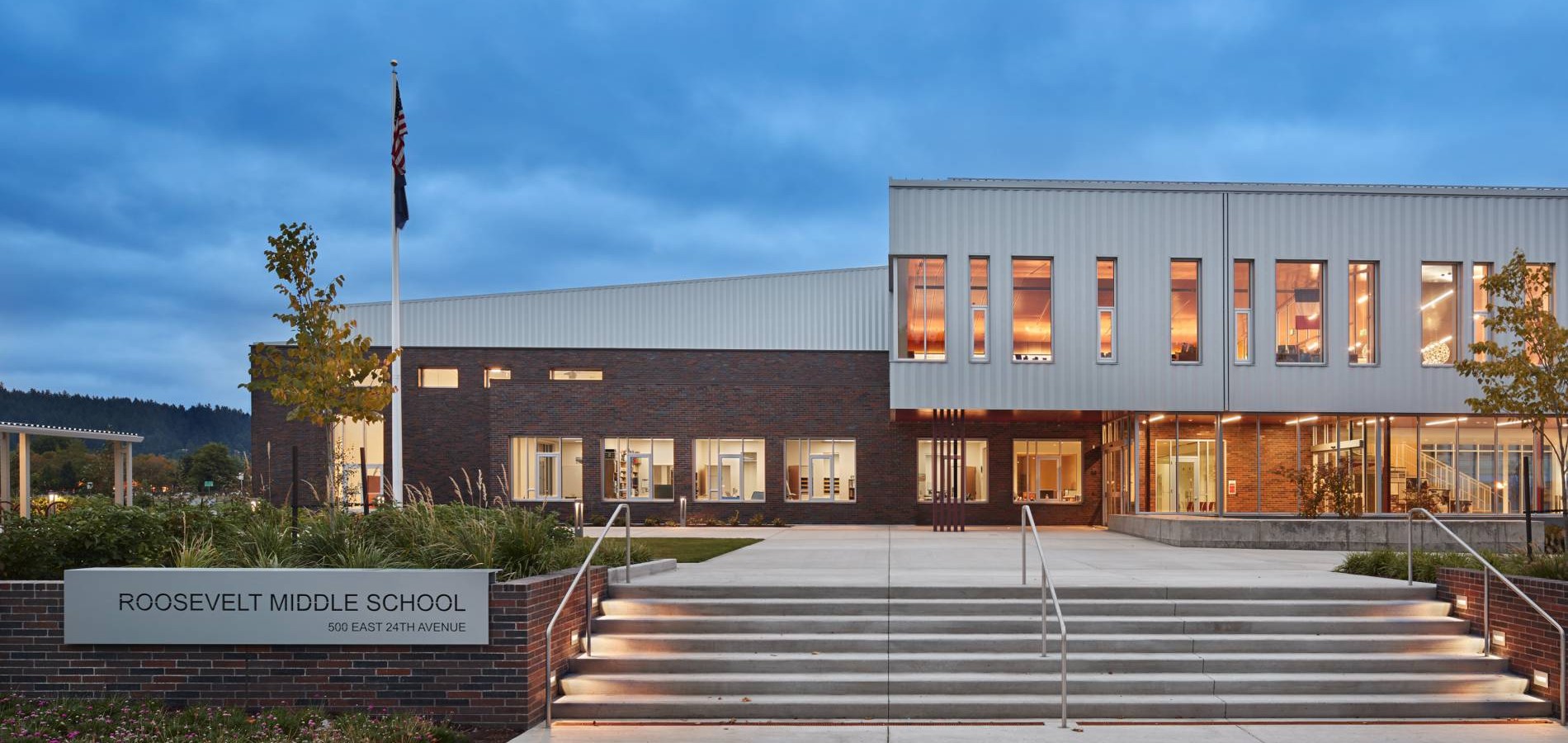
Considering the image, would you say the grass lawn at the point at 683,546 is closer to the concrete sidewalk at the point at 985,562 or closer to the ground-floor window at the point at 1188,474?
the concrete sidewalk at the point at 985,562

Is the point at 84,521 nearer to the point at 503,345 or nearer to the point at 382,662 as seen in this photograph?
the point at 382,662

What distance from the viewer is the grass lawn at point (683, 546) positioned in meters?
14.2

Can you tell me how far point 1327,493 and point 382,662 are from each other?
19720 millimetres

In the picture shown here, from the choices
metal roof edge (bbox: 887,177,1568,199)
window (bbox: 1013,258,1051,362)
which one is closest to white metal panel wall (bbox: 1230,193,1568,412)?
metal roof edge (bbox: 887,177,1568,199)

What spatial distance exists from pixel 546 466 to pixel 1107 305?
56.6 ft

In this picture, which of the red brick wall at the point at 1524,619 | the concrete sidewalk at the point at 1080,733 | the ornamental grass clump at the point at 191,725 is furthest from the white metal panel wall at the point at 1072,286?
the ornamental grass clump at the point at 191,725

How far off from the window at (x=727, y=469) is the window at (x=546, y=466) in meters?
3.66

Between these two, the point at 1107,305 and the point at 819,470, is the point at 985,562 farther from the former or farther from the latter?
the point at 819,470

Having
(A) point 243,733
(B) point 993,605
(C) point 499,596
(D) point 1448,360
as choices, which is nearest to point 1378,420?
(D) point 1448,360

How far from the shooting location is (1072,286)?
79.7 feet

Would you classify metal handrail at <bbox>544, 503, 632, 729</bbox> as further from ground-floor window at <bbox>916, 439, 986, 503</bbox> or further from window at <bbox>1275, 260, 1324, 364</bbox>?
ground-floor window at <bbox>916, 439, 986, 503</bbox>

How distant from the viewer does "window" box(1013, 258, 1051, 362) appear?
24469mm

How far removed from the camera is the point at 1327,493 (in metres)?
22.0

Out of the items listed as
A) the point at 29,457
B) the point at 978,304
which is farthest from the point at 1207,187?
the point at 29,457
